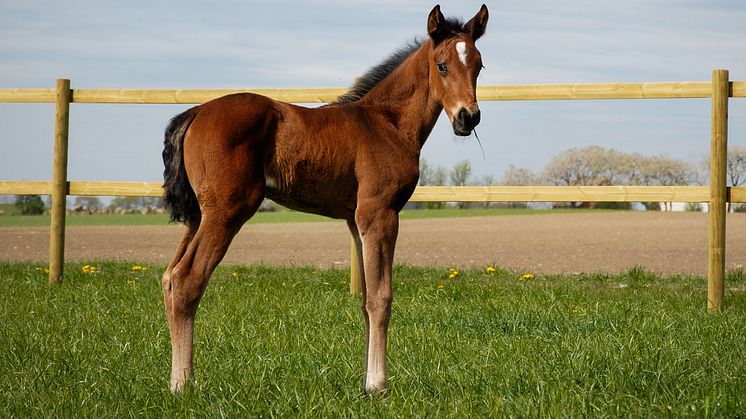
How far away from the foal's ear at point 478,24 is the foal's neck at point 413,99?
0.76 ft

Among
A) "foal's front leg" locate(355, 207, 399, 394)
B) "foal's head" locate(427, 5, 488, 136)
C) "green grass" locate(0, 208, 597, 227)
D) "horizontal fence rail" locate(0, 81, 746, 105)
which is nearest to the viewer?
"foal's front leg" locate(355, 207, 399, 394)

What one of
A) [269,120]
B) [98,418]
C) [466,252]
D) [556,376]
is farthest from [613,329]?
[466,252]

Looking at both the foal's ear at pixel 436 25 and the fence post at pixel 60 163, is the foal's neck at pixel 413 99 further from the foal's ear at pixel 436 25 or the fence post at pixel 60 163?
the fence post at pixel 60 163

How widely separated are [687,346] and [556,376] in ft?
4.46

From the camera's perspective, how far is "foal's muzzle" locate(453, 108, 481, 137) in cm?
428

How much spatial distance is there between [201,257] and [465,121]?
4.86 ft

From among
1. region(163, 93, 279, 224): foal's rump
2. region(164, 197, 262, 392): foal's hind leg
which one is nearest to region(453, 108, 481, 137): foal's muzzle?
region(163, 93, 279, 224): foal's rump

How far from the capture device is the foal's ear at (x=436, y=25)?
14.4 feet

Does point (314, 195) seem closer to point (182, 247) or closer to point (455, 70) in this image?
point (182, 247)

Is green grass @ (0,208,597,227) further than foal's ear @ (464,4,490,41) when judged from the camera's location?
Yes

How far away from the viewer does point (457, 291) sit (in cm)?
787

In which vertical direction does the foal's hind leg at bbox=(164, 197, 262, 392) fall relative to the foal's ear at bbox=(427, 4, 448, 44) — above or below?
below

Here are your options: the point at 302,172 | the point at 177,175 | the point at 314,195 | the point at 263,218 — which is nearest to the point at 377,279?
the point at 314,195

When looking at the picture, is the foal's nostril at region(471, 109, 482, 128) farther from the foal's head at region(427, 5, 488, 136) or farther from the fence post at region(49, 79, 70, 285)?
the fence post at region(49, 79, 70, 285)
